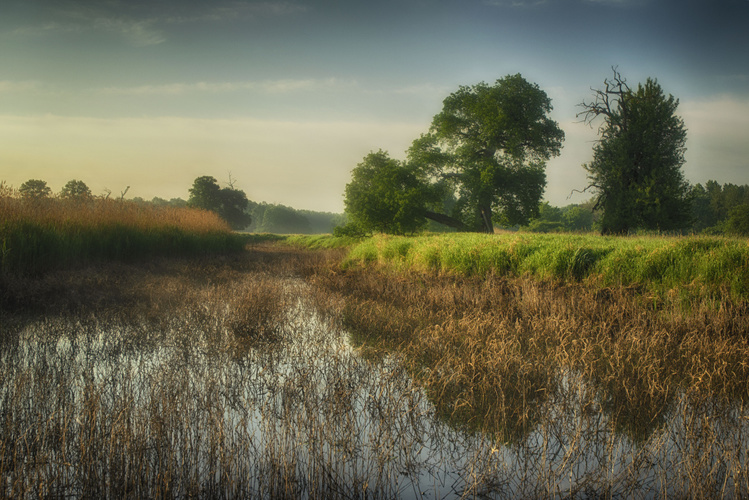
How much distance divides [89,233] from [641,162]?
30555mm

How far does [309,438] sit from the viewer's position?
261cm

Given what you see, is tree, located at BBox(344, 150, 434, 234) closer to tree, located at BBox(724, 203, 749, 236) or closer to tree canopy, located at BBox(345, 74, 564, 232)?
tree canopy, located at BBox(345, 74, 564, 232)

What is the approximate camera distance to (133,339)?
493 cm

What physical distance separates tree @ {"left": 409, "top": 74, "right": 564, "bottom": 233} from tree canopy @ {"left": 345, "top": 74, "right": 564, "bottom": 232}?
6 centimetres

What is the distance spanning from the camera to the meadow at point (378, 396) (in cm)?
235

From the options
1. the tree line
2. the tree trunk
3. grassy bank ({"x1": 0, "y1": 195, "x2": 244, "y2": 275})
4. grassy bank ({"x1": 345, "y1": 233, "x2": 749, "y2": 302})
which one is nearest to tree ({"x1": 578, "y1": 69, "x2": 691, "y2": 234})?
the tree line

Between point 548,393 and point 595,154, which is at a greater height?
point 595,154

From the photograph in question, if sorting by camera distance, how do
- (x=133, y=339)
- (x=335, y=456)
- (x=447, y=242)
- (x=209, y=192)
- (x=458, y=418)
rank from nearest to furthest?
(x=335, y=456), (x=458, y=418), (x=133, y=339), (x=447, y=242), (x=209, y=192)

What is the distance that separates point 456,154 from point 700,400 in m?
26.7

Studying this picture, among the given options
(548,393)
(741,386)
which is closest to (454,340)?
(548,393)

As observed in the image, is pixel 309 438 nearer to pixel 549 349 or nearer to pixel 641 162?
pixel 549 349

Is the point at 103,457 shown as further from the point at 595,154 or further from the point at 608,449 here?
the point at 595,154

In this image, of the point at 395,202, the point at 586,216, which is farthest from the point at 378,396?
the point at 586,216

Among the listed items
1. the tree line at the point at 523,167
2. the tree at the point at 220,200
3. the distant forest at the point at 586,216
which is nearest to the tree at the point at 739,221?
the distant forest at the point at 586,216
